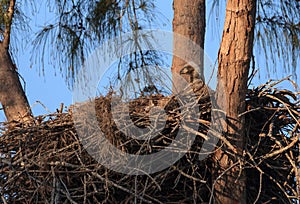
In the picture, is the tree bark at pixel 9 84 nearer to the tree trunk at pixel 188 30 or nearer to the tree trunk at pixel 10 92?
the tree trunk at pixel 10 92

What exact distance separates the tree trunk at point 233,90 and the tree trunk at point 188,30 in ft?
1.41

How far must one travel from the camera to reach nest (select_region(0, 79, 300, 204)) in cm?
284

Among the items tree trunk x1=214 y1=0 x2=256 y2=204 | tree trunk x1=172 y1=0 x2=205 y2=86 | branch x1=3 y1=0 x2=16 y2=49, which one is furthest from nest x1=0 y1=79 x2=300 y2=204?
branch x1=3 y1=0 x2=16 y2=49

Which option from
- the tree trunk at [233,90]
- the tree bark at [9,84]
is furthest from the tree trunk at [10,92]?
the tree trunk at [233,90]

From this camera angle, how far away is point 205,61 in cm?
341

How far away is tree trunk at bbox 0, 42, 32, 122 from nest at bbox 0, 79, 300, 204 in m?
0.72

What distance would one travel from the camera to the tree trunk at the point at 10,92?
3.78 metres

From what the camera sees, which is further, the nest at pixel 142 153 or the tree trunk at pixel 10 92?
the tree trunk at pixel 10 92

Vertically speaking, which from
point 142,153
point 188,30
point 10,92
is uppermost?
point 188,30

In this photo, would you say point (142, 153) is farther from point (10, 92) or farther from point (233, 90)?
point (10, 92)

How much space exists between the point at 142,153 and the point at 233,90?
39cm

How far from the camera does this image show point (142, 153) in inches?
112

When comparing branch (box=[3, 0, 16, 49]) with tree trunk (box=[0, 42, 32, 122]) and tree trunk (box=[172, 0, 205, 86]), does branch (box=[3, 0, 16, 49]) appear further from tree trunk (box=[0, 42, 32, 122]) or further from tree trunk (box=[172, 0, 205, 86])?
tree trunk (box=[172, 0, 205, 86])

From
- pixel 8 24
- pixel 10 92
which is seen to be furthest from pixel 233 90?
pixel 8 24
